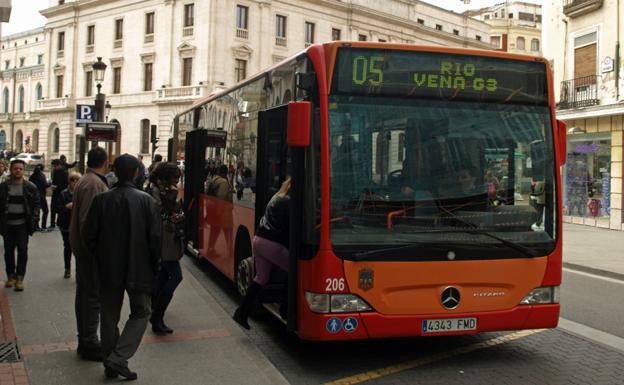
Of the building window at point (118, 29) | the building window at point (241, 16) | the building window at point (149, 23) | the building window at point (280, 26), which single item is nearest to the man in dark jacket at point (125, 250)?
the building window at point (241, 16)

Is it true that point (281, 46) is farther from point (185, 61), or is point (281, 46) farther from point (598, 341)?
point (598, 341)

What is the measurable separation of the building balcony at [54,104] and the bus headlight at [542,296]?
2310 inches

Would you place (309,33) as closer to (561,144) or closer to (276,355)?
(561,144)

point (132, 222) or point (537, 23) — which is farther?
Answer: point (537, 23)

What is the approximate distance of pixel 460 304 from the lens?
5.61 metres

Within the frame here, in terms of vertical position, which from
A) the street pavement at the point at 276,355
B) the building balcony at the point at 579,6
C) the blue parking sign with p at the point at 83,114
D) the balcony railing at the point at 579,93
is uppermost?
the building balcony at the point at 579,6

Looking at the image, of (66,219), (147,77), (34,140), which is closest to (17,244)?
(66,219)

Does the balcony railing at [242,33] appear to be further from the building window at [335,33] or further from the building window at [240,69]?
the building window at [335,33]

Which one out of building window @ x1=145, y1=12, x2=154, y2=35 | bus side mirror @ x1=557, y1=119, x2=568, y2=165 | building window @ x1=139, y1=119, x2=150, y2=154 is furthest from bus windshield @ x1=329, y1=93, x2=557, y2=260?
building window @ x1=145, y1=12, x2=154, y2=35

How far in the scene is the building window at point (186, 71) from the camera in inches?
1960

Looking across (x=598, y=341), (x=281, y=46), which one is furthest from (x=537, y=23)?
(x=598, y=341)

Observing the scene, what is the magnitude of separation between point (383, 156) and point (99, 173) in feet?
8.54

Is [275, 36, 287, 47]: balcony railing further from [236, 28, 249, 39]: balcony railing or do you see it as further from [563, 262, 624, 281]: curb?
[563, 262, 624, 281]: curb

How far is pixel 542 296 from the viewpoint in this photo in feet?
19.3
